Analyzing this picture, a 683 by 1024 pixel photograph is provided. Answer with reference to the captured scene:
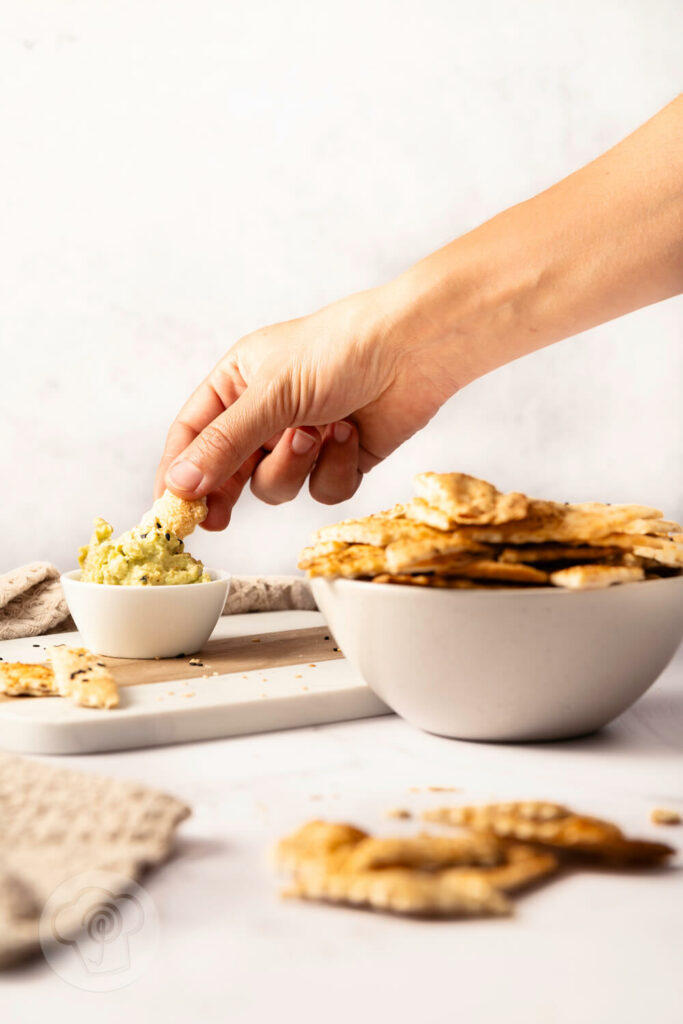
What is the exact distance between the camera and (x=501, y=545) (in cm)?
110

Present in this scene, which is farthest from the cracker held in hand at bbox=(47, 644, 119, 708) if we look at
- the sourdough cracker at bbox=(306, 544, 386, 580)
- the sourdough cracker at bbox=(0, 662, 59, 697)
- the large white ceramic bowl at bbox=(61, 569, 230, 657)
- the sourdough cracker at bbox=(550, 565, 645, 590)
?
the sourdough cracker at bbox=(550, 565, 645, 590)

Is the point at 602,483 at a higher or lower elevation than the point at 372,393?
lower

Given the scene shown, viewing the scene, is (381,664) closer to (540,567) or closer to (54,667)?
(540,567)

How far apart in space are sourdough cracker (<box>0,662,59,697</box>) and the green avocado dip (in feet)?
0.91

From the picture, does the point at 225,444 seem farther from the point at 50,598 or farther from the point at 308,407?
the point at 50,598

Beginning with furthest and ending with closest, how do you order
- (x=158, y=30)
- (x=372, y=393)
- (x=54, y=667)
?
(x=158, y=30), (x=372, y=393), (x=54, y=667)

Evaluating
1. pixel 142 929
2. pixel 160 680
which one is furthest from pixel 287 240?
pixel 142 929

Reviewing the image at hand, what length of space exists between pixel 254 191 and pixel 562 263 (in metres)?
1.32

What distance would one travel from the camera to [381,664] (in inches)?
44.1

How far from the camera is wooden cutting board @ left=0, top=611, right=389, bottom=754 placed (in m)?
1.13

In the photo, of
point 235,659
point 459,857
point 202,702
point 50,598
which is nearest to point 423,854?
point 459,857

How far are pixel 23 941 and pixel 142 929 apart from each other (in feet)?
0.28

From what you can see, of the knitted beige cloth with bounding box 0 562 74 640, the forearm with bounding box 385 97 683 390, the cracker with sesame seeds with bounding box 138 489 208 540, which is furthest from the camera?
the knitted beige cloth with bounding box 0 562 74 640

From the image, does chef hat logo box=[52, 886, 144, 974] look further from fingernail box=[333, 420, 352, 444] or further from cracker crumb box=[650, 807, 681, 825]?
fingernail box=[333, 420, 352, 444]
